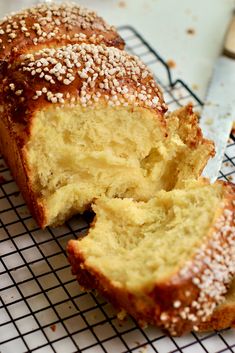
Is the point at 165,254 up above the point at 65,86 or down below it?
below

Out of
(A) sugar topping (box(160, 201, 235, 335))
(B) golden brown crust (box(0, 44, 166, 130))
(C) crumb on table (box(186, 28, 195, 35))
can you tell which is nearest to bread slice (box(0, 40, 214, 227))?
(B) golden brown crust (box(0, 44, 166, 130))

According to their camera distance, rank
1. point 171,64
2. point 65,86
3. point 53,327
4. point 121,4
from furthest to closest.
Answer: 1. point 121,4
2. point 171,64
3. point 65,86
4. point 53,327

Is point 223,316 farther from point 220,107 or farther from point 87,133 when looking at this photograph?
point 220,107

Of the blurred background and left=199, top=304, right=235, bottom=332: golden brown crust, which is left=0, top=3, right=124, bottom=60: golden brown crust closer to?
the blurred background

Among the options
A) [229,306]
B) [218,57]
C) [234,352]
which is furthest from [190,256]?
[218,57]

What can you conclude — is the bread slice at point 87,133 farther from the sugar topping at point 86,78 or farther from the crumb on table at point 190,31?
the crumb on table at point 190,31

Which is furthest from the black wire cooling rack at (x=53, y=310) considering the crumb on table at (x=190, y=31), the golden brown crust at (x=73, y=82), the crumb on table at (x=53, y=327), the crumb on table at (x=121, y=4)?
the crumb on table at (x=121, y=4)

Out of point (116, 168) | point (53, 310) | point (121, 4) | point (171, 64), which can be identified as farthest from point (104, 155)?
point (121, 4)
